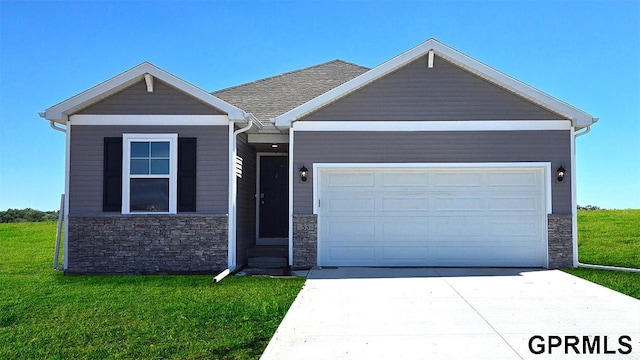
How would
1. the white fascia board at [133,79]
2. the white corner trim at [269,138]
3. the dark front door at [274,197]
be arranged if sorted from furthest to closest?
1. the dark front door at [274,197]
2. the white corner trim at [269,138]
3. the white fascia board at [133,79]

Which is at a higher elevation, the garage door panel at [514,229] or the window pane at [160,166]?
the window pane at [160,166]

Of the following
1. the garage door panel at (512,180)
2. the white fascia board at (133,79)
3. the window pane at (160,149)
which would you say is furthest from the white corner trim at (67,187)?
the garage door panel at (512,180)

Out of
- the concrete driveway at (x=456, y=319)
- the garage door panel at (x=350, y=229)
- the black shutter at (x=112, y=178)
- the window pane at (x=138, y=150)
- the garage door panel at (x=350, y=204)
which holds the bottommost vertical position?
the concrete driveway at (x=456, y=319)

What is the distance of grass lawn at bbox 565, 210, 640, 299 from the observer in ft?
29.3

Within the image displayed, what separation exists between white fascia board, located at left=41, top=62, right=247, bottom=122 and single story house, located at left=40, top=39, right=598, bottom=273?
0.10 feet

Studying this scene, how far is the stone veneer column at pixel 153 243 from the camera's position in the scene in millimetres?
9969

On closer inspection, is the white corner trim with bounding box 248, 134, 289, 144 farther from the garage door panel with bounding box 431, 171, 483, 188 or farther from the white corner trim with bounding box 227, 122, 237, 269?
the garage door panel with bounding box 431, 171, 483, 188

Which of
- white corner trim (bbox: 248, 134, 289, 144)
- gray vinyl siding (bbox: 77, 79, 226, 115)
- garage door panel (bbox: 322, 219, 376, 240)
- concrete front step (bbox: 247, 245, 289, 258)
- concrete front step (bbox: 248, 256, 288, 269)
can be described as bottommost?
concrete front step (bbox: 248, 256, 288, 269)

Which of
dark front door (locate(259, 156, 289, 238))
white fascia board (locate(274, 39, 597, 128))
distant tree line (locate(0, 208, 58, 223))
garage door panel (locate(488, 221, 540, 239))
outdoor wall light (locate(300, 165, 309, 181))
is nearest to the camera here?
white fascia board (locate(274, 39, 597, 128))

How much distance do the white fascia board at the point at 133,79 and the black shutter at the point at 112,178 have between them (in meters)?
0.95

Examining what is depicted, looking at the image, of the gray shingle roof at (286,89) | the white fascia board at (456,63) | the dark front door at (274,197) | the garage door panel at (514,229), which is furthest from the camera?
the dark front door at (274,197)

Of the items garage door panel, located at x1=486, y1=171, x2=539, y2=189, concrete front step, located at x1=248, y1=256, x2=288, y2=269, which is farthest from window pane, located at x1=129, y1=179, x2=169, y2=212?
garage door panel, located at x1=486, y1=171, x2=539, y2=189

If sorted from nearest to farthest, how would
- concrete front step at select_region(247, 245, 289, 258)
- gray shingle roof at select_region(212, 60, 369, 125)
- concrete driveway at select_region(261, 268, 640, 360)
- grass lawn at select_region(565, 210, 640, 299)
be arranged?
1. concrete driveway at select_region(261, 268, 640, 360)
2. grass lawn at select_region(565, 210, 640, 299)
3. concrete front step at select_region(247, 245, 289, 258)
4. gray shingle roof at select_region(212, 60, 369, 125)

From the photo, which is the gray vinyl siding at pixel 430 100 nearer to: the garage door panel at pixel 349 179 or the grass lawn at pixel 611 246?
the garage door panel at pixel 349 179
